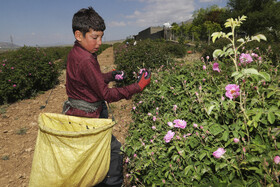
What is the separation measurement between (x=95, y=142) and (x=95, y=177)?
402 mm

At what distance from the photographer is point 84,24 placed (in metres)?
1.90

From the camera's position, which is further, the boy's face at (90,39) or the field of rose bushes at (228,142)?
the boy's face at (90,39)

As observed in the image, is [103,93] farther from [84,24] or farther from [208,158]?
[208,158]

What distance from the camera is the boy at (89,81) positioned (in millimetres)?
1875

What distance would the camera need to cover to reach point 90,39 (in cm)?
195

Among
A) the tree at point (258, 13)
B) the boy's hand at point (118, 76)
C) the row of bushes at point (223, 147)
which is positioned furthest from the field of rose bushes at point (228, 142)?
the tree at point (258, 13)

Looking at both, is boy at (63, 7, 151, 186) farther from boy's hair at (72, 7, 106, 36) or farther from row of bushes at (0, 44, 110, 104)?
row of bushes at (0, 44, 110, 104)

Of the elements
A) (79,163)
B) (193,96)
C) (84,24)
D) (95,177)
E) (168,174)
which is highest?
(84,24)

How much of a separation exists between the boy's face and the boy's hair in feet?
0.13

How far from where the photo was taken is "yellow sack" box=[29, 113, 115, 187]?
153 cm

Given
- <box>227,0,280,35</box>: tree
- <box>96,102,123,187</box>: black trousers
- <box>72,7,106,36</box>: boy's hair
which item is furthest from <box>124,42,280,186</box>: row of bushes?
<box>227,0,280,35</box>: tree

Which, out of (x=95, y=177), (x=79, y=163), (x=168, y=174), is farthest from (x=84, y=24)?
(x=168, y=174)

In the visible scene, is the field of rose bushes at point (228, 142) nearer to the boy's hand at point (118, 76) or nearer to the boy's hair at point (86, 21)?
the boy's hand at point (118, 76)

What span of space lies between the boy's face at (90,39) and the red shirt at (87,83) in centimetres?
6
